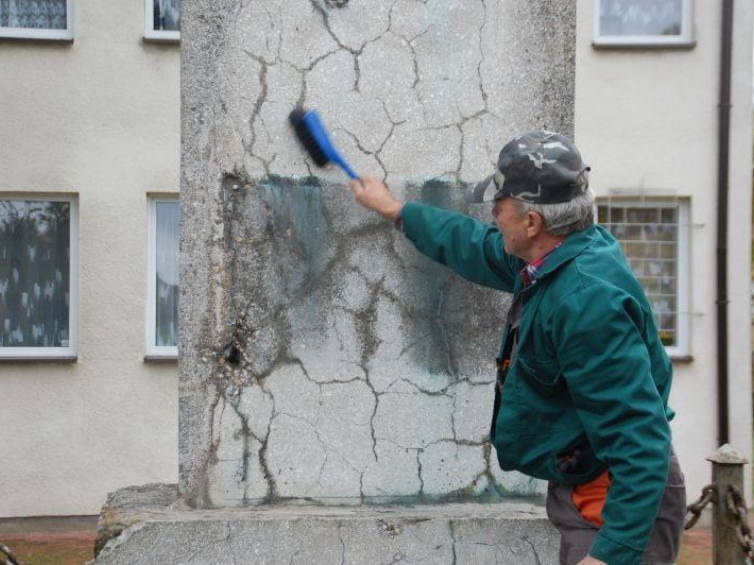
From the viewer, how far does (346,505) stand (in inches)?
107

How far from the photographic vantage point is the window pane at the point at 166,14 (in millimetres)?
7855

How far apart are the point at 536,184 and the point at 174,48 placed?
6085mm

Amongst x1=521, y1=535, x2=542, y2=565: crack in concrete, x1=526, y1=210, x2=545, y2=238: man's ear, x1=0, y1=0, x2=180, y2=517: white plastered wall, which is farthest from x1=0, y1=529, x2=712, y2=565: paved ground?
x1=526, y1=210, x2=545, y2=238: man's ear

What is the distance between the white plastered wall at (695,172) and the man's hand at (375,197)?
19.1 feet

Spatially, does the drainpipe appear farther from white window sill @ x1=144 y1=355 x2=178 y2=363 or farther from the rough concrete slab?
the rough concrete slab

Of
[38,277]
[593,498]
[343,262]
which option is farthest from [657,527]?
[38,277]

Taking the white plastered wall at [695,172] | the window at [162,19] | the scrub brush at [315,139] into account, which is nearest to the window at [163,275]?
the window at [162,19]

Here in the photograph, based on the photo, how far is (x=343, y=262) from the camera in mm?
2738

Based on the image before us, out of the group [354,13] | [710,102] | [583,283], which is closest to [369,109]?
[354,13]

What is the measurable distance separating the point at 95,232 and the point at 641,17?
15.5 ft

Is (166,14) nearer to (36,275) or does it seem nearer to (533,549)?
(36,275)

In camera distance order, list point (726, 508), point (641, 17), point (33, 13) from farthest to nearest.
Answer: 1. point (641, 17)
2. point (33, 13)
3. point (726, 508)

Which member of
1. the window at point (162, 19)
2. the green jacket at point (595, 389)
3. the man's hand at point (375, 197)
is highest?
the window at point (162, 19)

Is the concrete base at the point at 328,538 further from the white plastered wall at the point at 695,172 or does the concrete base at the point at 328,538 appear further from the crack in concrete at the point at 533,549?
the white plastered wall at the point at 695,172
